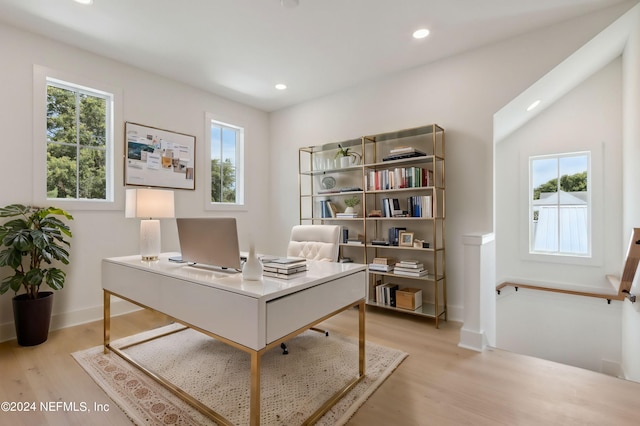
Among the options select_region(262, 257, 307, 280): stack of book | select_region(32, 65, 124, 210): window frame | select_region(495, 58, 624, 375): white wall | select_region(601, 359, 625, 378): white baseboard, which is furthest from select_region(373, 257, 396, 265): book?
select_region(32, 65, 124, 210): window frame

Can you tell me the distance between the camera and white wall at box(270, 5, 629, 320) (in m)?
2.66

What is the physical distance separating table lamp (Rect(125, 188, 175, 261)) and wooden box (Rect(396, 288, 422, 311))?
2.27 metres

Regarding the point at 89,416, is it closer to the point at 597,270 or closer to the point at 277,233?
the point at 277,233

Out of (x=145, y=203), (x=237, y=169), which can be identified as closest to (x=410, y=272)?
(x=145, y=203)

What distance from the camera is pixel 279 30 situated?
2635mm

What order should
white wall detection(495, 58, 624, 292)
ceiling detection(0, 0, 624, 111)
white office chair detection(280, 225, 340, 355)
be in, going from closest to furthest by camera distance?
ceiling detection(0, 0, 624, 111)
white office chair detection(280, 225, 340, 355)
white wall detection(495, 58, 624, 292)

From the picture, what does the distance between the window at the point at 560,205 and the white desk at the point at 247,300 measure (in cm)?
319

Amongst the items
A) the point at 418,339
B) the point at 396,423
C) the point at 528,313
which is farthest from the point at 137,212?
the point at 528,313

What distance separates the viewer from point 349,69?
3.38 metres

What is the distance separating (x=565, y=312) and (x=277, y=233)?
3.84 meters

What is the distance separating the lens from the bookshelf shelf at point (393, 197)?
3051 millimetres

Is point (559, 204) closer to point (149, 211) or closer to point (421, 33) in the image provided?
point (421, 33)

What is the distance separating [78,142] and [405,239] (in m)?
3.43

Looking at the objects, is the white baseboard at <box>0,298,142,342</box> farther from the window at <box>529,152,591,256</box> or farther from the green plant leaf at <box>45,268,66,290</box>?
the window at <box>529,152,591,256</box>
